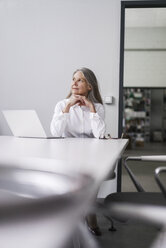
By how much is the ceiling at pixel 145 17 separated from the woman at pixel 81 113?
4185mm

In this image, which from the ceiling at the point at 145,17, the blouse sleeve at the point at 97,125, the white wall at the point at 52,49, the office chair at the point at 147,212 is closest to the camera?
the office chair at the point at 147,212

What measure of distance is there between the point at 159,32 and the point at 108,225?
6513mm

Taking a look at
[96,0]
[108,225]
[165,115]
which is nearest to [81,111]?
[108,225]

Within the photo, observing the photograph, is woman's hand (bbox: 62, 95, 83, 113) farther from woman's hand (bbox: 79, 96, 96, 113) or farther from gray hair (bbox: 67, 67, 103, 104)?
gray hair (bbox: 67, 67, 103, 104)

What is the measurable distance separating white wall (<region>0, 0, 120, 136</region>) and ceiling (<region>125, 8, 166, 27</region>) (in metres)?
3.23

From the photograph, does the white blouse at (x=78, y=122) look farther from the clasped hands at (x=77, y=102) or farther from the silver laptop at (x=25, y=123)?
the silver laptop at (x=25, y=123)

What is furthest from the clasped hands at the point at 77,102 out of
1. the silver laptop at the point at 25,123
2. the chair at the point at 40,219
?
the chair at the point at 40,219

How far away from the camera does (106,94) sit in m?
3.57

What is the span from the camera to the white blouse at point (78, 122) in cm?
261

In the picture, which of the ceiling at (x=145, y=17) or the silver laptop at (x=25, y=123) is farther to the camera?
the ceiling at (x=145, y=17)

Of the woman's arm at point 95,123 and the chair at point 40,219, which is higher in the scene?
the chair at point 40,219

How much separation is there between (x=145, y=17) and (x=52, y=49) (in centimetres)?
423

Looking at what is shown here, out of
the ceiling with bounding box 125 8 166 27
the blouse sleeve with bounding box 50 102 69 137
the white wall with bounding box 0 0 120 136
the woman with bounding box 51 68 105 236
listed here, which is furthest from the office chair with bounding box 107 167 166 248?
the ceiling with bounding box 125 8 166 27

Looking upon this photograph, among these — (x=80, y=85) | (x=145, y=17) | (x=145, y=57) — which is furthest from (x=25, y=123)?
(x=145, y=57)
